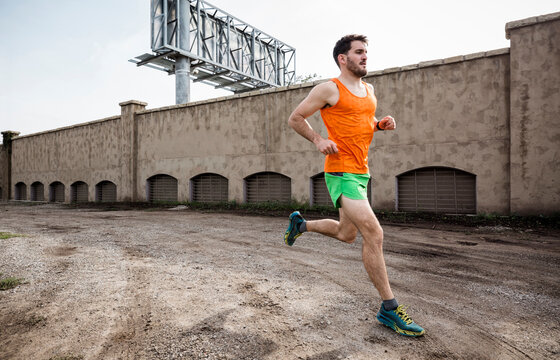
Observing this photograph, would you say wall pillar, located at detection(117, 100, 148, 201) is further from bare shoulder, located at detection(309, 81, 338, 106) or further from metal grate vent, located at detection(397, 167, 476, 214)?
bare shoulder, located at detection(309, 81, 338, 106)

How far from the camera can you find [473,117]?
8953 millimetres

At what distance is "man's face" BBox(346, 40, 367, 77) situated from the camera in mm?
2580

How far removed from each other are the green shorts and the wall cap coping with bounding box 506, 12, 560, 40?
29.1 feet

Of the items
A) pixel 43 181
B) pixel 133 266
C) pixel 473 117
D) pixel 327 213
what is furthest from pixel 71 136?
pixel 473 117

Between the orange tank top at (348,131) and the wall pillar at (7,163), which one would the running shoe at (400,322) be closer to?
the orange tank top at (348,131)

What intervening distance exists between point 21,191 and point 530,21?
29.6 m

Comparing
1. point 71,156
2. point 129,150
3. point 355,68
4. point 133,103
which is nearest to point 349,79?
point 355,68

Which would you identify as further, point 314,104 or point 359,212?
point 314,104

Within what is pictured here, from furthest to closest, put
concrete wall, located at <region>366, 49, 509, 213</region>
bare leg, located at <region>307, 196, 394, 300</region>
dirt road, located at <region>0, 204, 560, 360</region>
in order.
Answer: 1. concrete wall, located at <region>366, 49, 509, 213</region>
2. bare leg, located at <region>307, 196, 394, 300</region>
3. dirt road, located at <region>0, 204, 560, 360</region>

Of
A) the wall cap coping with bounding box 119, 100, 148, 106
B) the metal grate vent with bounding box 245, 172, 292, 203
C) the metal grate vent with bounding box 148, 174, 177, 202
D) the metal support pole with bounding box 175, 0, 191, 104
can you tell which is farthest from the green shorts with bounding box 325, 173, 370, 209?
the metal support pole with bounding box 175, 0, 191, 104

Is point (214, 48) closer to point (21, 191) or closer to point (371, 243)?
point (21, 191)

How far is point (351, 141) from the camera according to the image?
2512 mm

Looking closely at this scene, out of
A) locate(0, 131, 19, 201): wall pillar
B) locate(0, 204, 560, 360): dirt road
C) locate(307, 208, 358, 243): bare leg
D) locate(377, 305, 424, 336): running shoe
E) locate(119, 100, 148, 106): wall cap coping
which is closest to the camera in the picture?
locate(0, 204, 560, 360): dirt road

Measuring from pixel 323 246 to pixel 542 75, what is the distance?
746 centimetres
